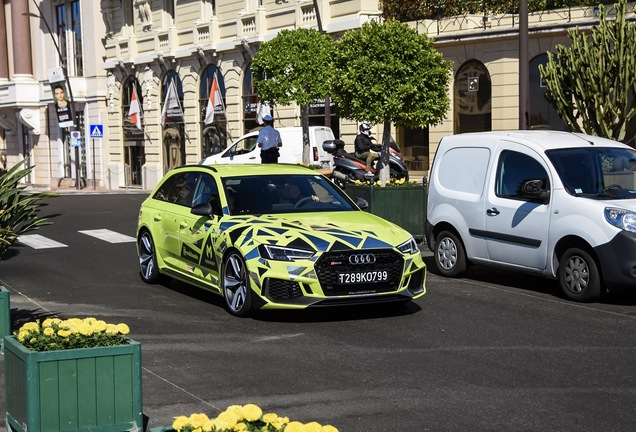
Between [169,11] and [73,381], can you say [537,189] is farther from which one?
[169,11]

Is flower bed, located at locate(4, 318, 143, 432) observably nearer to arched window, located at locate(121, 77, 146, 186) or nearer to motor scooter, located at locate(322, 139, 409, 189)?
motor scooter, located at locate(322, 139, 409, 189)

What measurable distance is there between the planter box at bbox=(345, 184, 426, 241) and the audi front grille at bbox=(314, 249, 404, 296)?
700 centimetres

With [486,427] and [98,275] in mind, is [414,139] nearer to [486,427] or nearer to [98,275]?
[98,275]

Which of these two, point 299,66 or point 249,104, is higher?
point 299,66

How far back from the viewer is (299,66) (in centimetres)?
2727

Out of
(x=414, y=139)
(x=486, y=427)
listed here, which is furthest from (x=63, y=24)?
(x=486, y=427)

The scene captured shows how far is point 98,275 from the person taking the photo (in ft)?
49.3

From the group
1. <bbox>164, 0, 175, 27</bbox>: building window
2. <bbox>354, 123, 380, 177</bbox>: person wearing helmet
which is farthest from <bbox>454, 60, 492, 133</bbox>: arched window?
<bbox>164, 0, 175, 27</bbox>: building window

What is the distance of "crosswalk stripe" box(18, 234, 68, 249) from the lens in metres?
19.2

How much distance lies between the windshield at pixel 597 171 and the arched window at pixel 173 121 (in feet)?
113

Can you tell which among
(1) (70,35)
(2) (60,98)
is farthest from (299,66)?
(1) (70,35)

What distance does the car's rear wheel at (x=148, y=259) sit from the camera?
44.3 feet

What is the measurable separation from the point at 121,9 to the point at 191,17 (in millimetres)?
7977

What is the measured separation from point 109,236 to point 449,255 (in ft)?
28.3
